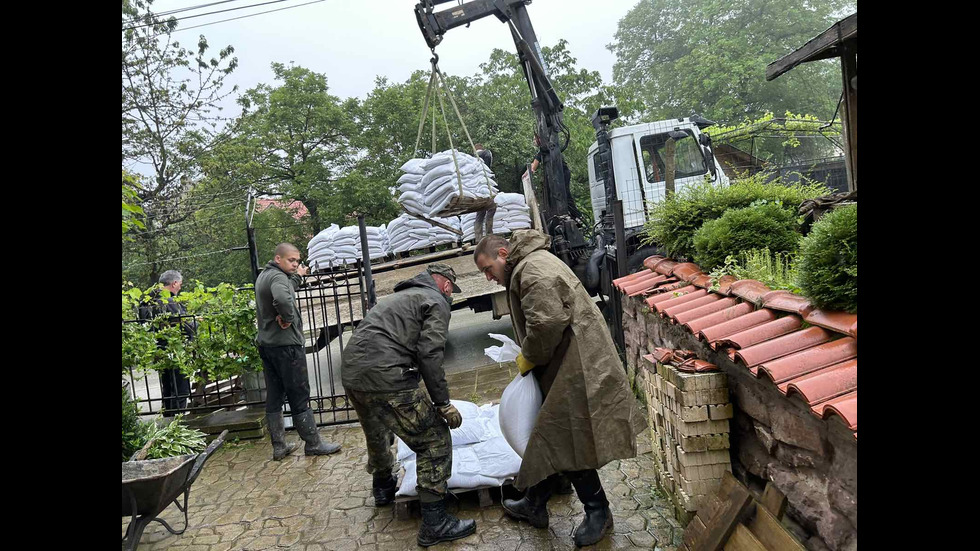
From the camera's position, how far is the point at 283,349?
500 centimetres

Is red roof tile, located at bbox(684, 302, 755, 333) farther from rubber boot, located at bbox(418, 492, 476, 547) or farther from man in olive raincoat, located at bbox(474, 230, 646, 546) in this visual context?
rubber boot, located at bbox(418, 492, 476, 547)

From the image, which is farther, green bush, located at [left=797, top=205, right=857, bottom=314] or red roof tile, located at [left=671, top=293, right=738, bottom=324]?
red roof tile, located at [left=671, top=293, right=738, bottom=324]

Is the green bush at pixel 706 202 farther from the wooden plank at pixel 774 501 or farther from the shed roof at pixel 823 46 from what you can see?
the wooden plank at pixel 774 501

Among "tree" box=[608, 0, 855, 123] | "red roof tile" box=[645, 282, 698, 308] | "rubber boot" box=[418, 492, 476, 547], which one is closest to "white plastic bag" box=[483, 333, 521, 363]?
"rubber boot" box=[418, 492, 476, 547]

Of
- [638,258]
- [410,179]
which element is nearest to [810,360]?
[638,258]

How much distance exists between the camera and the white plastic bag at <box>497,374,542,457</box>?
3.13m

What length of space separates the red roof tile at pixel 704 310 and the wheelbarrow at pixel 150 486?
118 inches

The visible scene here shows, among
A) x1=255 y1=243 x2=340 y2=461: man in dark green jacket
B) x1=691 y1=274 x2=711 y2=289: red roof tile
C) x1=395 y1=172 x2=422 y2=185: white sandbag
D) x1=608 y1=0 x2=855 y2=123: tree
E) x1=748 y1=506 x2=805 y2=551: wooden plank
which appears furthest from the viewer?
x1=608 y1=0 x2=855 y2=123: tree

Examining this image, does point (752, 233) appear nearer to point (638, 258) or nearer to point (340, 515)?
point (638, 258)

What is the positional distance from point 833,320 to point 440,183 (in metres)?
4.94
